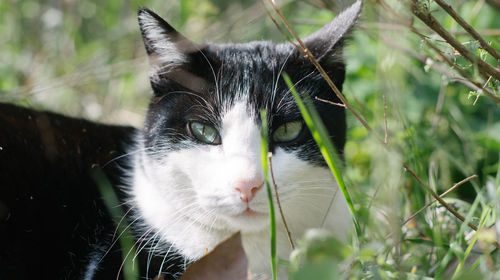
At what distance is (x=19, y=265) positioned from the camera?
1428 millimetres

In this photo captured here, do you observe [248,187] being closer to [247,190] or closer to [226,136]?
[247,190]

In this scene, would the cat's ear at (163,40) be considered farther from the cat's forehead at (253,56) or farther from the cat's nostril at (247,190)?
the cat's nostril at (247,190)

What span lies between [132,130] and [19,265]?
602 millimetres

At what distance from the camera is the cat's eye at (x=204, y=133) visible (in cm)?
136

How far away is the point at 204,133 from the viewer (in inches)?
54.6

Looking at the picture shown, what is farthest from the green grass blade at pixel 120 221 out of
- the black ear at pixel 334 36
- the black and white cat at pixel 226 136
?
the black ear at pixel 334 36

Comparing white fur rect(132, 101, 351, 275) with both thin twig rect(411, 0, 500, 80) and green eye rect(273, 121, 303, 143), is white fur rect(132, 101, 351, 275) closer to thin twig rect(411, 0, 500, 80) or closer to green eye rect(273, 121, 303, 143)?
green eye rect(273, 121, 303, 143)

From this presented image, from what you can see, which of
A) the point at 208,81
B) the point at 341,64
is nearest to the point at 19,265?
the point at 208,81

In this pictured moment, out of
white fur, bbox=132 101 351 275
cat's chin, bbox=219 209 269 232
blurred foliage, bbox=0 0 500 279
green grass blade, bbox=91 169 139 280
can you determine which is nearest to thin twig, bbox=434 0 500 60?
blurred foliage, bbox=0 0 500 279

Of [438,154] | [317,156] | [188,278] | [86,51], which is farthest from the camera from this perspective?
[86,51]

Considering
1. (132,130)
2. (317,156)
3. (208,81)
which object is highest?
(208,81)

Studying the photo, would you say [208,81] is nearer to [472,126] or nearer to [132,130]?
[132,130]

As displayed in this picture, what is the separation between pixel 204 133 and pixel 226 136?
0.10 meters

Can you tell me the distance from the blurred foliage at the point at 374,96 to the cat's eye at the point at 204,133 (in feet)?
1.33
